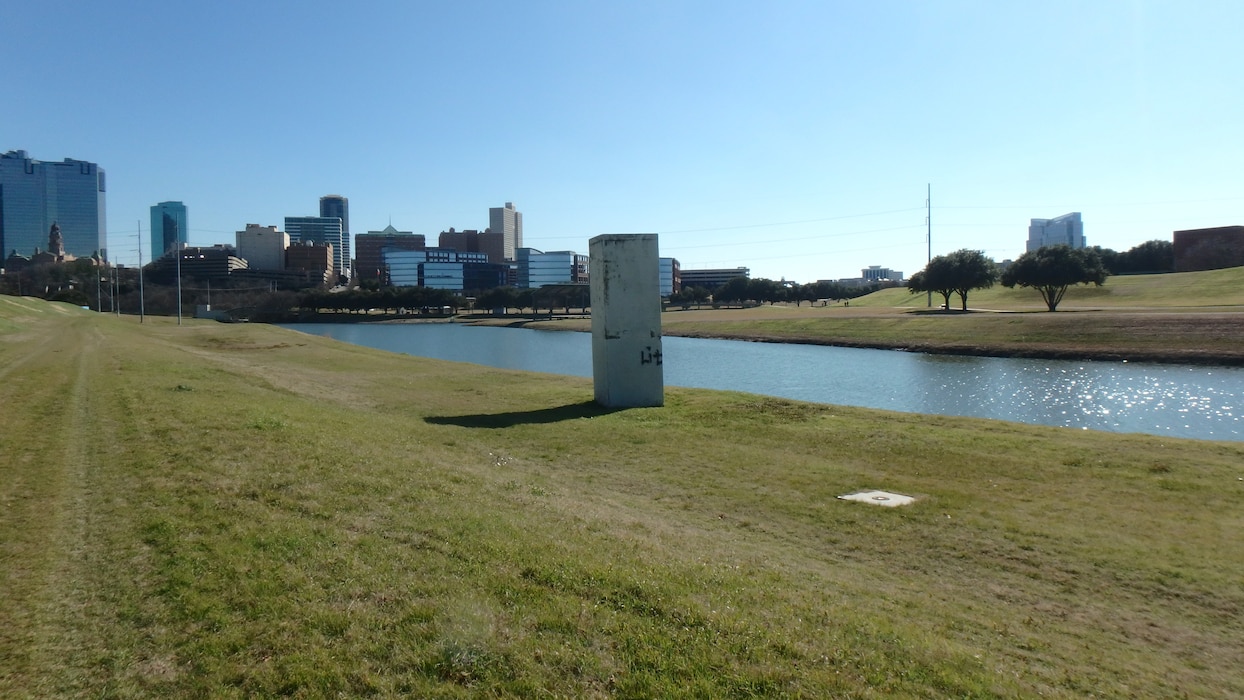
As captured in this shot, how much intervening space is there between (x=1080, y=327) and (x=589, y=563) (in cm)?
5927

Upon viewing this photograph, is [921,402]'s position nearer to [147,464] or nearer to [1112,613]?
[1112,613]

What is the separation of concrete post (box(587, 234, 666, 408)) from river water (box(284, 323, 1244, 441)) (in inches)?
394

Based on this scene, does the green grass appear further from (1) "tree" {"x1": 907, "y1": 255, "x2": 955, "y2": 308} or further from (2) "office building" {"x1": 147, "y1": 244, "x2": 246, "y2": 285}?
(2) "office building" {"x1": 147, "y1": 244, "x2": 246, "y2": 285}

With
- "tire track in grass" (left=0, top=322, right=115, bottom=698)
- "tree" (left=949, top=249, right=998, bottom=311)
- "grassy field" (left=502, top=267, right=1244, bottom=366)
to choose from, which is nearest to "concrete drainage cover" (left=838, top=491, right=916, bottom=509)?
"tire track in grass" (left=0, top=322, right=115, bottom=698)

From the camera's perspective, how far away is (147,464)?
10.4m

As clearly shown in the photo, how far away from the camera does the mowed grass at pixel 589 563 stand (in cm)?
527

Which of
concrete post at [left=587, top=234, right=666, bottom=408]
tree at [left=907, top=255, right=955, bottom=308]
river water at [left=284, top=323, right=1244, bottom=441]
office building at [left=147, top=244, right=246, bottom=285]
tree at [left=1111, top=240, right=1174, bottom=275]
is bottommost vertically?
river water at [left=284, top=323, right=1244, bottom=441]

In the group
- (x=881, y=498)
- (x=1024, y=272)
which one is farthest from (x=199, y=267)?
(x=881, y=498)

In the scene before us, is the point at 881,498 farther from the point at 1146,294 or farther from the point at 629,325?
the point at 1146,294

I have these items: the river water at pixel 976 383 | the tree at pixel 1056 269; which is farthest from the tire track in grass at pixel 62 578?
the tree at pixel 1056 269

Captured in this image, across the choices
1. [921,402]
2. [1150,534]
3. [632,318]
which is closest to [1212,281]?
[921,402]

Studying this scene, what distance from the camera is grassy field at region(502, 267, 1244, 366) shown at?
1924 inches

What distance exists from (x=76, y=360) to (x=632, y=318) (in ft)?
67.4

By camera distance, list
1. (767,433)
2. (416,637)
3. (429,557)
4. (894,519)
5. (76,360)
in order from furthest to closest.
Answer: (76,360) → (767,433) → (894,519) → (429,557) → (416,637)
